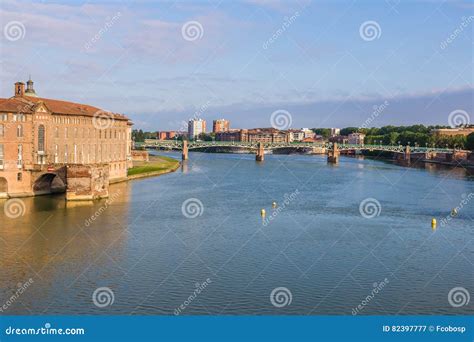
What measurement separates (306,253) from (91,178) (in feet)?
55.5

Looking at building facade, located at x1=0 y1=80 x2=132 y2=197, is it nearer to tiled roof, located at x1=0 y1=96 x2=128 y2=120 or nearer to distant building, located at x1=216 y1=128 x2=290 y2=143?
tiled roof, located at x1=0 y1=96 x2=128 y2=120

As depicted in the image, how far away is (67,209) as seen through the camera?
3169 cm

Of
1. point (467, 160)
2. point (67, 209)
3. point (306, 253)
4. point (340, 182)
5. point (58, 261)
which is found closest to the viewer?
point (58, 261)

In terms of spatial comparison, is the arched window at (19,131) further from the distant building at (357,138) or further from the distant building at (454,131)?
the distant building at (357,138)

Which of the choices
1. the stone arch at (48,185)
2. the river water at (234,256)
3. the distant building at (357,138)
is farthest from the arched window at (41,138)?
the distant building at (357,138)

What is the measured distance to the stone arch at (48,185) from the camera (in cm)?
3578

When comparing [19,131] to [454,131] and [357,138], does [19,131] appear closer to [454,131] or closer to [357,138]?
[454,131]

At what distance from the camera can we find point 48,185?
1465 inches

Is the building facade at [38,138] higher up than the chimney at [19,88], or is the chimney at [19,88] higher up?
the chimney at [19,88]

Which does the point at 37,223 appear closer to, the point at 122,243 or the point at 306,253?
the point at 122,243

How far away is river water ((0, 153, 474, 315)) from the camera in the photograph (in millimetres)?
16594

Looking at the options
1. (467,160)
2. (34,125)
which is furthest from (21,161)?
(467,160)

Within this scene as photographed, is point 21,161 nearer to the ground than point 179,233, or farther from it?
farther from it

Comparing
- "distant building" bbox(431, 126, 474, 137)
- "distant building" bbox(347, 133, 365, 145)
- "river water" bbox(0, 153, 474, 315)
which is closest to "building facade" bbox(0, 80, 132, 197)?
"river water" bbox(0, 153, 474, 315)
